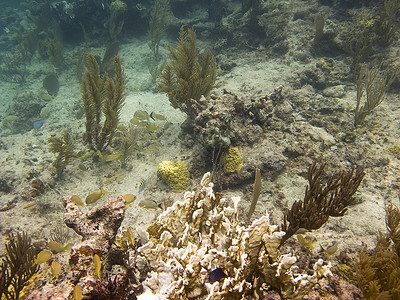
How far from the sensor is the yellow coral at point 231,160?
14.2 ft

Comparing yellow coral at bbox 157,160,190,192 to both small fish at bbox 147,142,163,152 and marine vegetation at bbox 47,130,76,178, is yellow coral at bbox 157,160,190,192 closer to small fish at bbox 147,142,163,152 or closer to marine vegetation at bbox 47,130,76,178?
small fish at bbox 147,142,163,152

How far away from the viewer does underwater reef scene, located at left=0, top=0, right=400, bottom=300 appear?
6.93 feet

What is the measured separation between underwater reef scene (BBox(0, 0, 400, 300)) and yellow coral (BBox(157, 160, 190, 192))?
32mm

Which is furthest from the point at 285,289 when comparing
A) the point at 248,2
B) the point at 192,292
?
the point at 248,2

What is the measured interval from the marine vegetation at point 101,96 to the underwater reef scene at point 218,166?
0.04 meters

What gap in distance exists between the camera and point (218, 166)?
4.46 metres

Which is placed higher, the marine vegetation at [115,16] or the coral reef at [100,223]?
the marine vegetation at [115,16]

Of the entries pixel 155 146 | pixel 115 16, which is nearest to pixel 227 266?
pixel 155 146

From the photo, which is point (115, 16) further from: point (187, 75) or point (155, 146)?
point (155, 146)

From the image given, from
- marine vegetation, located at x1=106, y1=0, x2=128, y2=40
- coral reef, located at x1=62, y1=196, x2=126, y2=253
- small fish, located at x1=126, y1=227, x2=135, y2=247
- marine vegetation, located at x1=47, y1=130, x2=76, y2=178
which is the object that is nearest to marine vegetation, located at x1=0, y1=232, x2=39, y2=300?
coral reef, located at x1=62, y1=196, x2=126, y2=253

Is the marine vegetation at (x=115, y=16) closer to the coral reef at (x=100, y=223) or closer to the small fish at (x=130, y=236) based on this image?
the coral reef at (x=100, y=223)

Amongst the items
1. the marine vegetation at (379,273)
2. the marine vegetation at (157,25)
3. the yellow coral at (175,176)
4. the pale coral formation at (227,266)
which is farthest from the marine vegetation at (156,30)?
the marine vegetation at (379,273)

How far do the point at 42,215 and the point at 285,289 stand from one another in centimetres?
546

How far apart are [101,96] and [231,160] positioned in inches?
163
